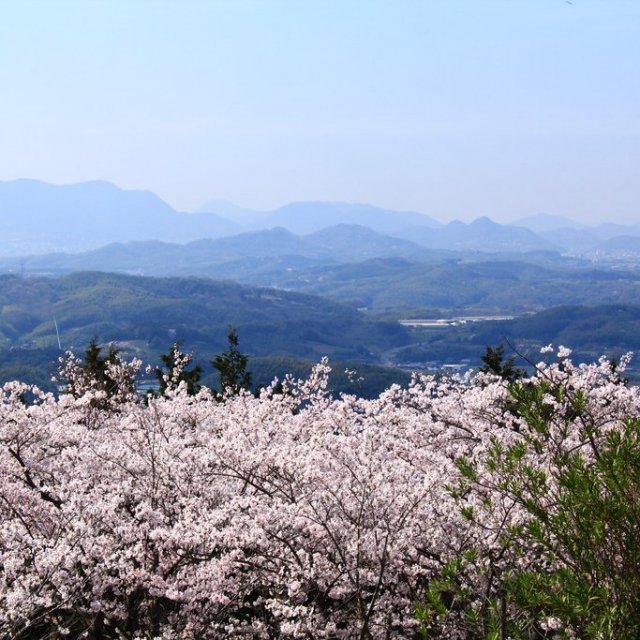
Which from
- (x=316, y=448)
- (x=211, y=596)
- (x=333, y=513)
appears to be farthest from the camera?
(x=316, y=448)

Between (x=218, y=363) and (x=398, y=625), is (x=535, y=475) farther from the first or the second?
(x=218, y=363)

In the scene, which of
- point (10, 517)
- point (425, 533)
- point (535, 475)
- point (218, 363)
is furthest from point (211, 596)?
point (218, 363)

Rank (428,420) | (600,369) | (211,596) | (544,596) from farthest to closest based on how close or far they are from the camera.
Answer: (600,369), (428,420), (211,596), (544,596)

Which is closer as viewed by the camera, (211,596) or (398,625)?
(211,596)

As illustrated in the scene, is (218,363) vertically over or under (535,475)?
under

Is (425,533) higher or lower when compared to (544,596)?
lower

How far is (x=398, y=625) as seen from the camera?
9.63 m

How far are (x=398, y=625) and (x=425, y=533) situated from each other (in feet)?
4.36

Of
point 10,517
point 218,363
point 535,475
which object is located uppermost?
point 535,475

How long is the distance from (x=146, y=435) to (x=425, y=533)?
3.82m

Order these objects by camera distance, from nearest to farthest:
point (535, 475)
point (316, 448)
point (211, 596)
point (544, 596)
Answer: point (544, 596)
point (535, 475)
point (211, 596)
point (316, 448)

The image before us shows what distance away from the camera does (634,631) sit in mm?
5148

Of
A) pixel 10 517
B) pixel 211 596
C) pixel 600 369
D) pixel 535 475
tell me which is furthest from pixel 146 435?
pixel 600 369

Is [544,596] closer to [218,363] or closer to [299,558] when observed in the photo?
[299,558]
